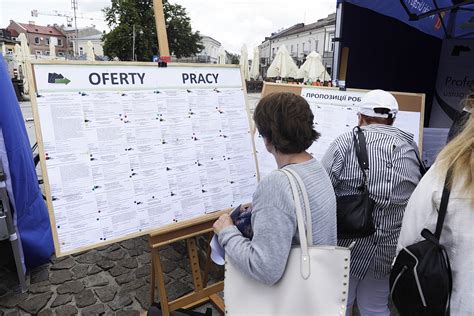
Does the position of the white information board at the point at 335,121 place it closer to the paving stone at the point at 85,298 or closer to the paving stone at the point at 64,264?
the paving stone at the point at 85,298

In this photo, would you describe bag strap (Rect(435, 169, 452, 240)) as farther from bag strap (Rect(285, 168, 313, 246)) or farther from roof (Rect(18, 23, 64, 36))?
roof (Rect(18, 23, 64, 36))

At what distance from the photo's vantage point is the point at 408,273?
3.63 feet

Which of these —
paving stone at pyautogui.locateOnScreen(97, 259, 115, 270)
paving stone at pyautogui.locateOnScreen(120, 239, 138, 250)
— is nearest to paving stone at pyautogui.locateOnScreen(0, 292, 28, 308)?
paving stone at pyautogui.locateOnScreen(97, 259, 115, 270)

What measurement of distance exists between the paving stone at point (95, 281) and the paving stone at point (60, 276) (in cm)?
17

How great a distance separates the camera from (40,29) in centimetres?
7256

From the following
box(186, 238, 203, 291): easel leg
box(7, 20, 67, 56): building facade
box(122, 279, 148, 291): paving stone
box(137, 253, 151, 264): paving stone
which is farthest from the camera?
box(7, 20, 67, 56): building facade

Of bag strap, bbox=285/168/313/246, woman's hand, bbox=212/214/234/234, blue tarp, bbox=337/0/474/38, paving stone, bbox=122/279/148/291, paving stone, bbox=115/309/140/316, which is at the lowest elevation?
paving stone, bbox=122/279/148/291

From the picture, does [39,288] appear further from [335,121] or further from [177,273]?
[335,121]

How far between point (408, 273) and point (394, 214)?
2.22 feet

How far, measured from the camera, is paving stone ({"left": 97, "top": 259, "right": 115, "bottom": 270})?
3164 millimetres

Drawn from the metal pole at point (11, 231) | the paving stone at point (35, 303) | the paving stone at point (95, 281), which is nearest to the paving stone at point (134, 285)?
the paving stone at point (95, 281)

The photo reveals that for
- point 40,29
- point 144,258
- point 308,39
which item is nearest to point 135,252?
point 144,258

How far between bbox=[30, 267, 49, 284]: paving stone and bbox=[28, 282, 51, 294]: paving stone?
6cm

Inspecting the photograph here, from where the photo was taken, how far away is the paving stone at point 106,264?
125 inches
